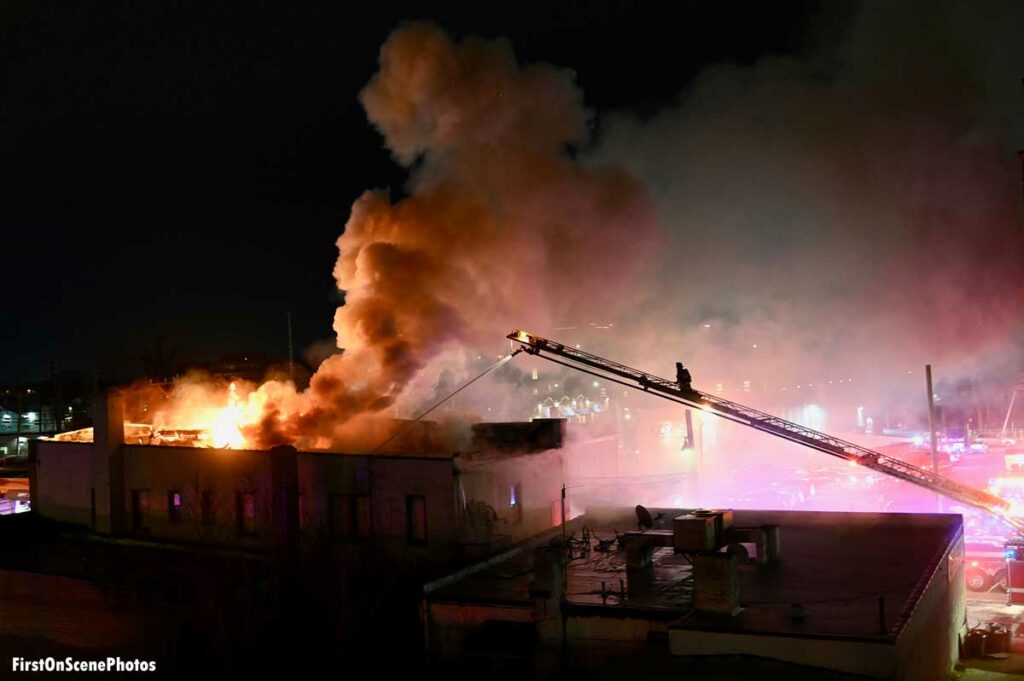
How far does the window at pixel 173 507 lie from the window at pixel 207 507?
1.20 metres

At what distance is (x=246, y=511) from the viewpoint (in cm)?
2020

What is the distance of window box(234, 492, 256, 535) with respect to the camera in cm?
2005

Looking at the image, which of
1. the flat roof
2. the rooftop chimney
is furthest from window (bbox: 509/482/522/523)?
the rooftop chimney

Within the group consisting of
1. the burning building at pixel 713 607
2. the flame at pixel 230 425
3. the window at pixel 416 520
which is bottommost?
the burning building at pixel 713 607

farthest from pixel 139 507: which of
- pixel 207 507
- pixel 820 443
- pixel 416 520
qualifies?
pixel 820 443

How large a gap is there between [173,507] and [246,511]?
9.18 feet

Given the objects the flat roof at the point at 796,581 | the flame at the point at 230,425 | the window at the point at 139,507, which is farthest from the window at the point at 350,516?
the window at the point at 139,507

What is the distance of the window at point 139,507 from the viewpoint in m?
22.2

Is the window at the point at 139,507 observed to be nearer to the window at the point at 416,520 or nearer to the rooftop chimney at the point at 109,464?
the rooftop chimney at the point at 109,464

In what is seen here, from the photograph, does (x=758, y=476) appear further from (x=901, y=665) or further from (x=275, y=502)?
(x=901, y=665)

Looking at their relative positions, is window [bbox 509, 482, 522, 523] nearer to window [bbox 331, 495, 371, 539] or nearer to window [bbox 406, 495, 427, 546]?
window [bbox 406, 495, 427, 546]

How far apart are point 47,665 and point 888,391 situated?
5992cm

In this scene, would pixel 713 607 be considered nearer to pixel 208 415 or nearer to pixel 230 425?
pixel 230 425

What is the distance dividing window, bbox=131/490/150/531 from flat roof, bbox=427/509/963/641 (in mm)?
11734
